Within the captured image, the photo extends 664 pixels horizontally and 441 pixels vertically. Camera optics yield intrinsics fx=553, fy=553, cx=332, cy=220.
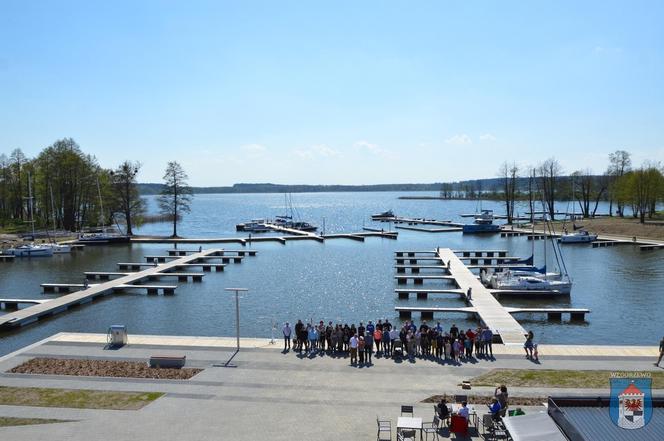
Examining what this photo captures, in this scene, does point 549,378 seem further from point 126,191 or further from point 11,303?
point 126,191

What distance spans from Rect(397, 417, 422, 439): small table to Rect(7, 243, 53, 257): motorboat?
209 feet

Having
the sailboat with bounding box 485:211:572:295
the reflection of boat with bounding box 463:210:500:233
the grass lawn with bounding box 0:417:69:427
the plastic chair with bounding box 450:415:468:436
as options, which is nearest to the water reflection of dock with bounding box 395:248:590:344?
the sailboat with bounding box 485:211:572:295

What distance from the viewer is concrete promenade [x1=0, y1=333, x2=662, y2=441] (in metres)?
15.7

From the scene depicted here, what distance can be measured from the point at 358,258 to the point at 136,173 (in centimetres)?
4353

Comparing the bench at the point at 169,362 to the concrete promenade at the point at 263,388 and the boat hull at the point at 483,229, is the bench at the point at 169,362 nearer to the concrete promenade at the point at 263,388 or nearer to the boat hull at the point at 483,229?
the concrete promenade at the point at 263,388

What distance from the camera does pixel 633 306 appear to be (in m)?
37.2

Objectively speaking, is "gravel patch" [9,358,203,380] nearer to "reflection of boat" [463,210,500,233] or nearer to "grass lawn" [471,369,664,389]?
"grass lawn" [471,369,664,389]

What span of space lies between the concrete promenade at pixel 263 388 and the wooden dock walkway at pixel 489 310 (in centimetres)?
320

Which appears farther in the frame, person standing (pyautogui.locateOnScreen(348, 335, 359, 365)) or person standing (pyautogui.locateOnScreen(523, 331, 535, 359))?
person standing (pyautogui.locateOnScreen(523, 331, 535, 359))

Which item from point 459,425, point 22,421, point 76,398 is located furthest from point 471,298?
point 22,421

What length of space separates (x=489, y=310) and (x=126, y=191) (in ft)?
226

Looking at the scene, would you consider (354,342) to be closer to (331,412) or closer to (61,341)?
(331,412)

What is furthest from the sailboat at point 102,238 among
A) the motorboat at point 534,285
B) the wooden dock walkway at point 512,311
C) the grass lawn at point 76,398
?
the grass lawn at point 76,398

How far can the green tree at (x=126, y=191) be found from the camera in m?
86.5
